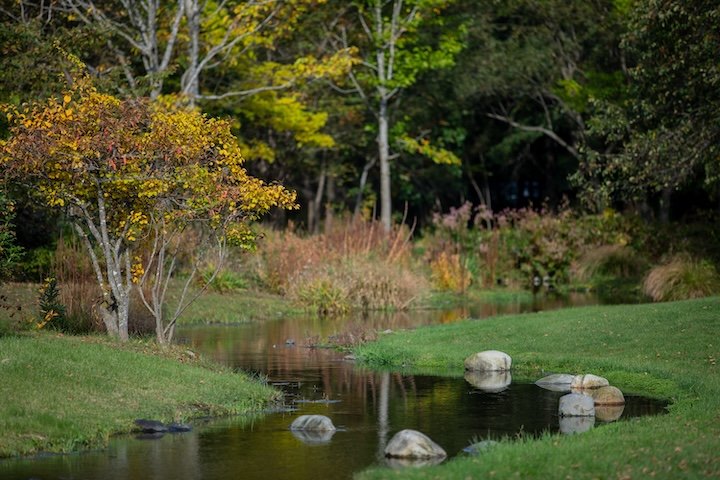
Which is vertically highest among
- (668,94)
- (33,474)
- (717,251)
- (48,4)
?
(48,4)

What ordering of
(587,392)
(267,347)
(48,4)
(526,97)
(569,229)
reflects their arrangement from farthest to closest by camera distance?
(526,97), (569,229), (48,4), (267,347), (587,392)

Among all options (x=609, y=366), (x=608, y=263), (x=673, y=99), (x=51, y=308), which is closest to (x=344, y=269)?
(x=673, y=99)

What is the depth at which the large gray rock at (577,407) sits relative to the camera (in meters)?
12.6

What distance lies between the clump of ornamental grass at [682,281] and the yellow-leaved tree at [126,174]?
1199cm

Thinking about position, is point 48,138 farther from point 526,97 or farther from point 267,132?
point 526,97

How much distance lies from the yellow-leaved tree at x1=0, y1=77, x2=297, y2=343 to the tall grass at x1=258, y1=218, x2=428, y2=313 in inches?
365

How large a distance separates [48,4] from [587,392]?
60.9 ft

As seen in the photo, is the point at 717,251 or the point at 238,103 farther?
the point at 238,103

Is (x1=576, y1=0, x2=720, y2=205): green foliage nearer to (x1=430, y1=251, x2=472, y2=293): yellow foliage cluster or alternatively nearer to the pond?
(x1=430, y1=251, x2=472, y2=293): yellow foliage cluster

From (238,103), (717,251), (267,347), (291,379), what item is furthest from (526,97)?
(291,379)

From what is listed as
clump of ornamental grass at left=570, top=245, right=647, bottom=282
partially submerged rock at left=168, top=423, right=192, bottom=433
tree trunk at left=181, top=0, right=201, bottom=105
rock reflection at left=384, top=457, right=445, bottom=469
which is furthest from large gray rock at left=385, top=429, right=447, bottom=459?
clump of ornamental grass at left=570, top=245, right=647, bottom=282

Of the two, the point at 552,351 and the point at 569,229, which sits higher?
the point at 569,229

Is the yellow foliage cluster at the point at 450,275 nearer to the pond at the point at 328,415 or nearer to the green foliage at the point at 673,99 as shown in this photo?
the green foliage at the point at 673,99

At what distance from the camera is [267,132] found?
41.1 meters
